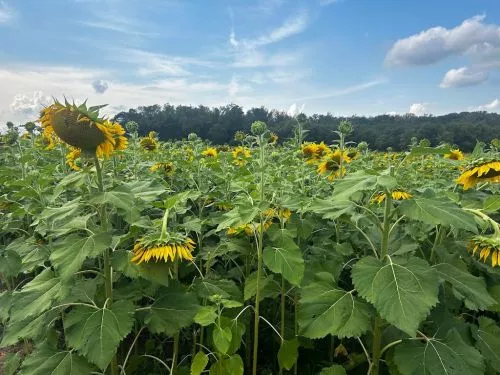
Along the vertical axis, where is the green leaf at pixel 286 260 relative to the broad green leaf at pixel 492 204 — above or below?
below

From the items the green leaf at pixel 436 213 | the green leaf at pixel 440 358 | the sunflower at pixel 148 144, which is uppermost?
the green leaf at pixel 436 213

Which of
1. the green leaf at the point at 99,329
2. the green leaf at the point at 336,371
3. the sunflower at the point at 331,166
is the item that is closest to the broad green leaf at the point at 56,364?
the green leaf at the point at 99,329

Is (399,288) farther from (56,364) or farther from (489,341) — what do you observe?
(56,364)

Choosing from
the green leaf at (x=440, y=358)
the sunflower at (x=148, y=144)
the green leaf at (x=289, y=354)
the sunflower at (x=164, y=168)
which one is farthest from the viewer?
the sunflower at (x=148, y=144)

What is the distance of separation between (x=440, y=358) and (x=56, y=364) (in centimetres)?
170

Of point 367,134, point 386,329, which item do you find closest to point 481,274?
point 386,329

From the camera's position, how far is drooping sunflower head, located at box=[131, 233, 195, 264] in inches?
74.6

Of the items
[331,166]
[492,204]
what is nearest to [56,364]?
[492,204]

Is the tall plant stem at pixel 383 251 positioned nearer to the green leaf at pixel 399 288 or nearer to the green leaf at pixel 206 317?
the green leaf at pixel 399 288

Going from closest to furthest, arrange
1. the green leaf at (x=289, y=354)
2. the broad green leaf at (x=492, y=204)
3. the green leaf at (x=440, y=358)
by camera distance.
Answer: the green leaf at (x=440, y=358)
the broad green leaf at (x=492, y=204)
the green leaf at (x=289, y=354)

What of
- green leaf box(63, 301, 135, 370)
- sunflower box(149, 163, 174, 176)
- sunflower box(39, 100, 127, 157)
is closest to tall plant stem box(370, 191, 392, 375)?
green leaf box(63, 301, 135, 370)

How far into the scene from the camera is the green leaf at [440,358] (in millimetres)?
1779

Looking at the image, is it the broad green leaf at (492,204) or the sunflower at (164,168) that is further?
the sunflower at (164,168)

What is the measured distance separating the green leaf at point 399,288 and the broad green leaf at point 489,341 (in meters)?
0.63
